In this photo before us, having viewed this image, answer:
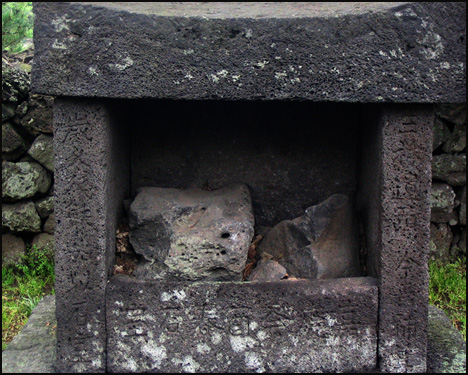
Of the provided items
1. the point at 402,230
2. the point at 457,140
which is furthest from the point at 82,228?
the point at 457,140

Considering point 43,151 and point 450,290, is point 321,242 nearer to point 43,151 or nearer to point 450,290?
point 450,290

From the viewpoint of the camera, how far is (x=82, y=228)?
2150 millimetres

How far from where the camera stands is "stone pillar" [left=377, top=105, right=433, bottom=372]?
2111 mm

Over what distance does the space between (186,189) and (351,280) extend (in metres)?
0.97

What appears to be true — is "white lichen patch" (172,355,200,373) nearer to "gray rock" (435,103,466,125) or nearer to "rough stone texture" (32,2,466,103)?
"rough stone texture" (32,2,466,103)

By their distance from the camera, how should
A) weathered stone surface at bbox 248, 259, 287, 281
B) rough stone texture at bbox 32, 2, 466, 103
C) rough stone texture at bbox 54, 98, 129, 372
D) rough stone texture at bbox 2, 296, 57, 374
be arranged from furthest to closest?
1. weathered stone surface at bbox 248, 259, 287, 281
2. rough stone texture at bbox 2, 296, 57, 374
3. rough stone texture at bbox 54, 98, 129, 372
4. rough stone texture at bbox 32, 2, 466, 103

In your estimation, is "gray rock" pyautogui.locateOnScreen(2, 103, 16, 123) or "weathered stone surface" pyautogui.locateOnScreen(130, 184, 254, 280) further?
"gray rock" pyautogui.locateOnScreen(2, 103, 16, 123)

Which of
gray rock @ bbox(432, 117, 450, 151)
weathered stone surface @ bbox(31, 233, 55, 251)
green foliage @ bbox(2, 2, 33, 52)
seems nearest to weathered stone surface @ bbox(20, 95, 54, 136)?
green foliage @ bbox(2, 2, 33, 52)

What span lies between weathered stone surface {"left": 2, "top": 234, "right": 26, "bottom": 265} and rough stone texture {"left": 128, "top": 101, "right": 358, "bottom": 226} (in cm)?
159

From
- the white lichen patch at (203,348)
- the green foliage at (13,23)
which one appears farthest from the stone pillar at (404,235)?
the green foliage at (13,23)

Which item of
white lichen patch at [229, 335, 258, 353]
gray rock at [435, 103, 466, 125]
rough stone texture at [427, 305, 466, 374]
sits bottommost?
rough stone texture at [427, 305, 466, 374]

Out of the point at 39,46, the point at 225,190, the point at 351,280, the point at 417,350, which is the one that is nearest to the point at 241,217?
the point at 225,190

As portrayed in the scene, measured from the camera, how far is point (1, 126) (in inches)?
147

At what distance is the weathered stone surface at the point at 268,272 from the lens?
2407 millimetres
